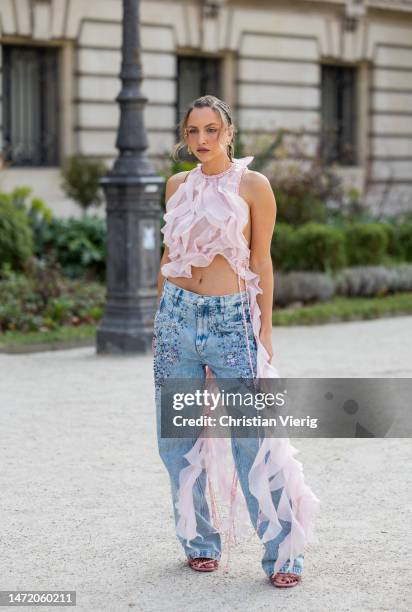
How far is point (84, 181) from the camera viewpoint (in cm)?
2047

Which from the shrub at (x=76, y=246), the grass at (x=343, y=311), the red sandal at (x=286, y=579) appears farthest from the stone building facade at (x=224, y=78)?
the red sandal at (x=286, y=579)

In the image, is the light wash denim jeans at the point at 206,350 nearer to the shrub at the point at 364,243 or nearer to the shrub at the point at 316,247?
the shrub at the point at 316,247

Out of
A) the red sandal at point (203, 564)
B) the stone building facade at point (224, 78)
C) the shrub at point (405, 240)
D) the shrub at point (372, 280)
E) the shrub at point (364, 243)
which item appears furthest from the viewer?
the stone building facade at point (224, 78)

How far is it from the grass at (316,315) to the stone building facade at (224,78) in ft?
14.3

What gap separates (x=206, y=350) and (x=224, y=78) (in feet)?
66.1

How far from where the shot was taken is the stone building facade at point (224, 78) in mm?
21875

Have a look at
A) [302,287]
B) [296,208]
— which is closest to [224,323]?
[302,287]

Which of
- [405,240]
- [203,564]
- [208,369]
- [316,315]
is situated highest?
[208,369]

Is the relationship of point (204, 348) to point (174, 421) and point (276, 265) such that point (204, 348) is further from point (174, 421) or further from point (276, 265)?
point (276, 265)

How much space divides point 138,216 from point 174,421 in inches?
284

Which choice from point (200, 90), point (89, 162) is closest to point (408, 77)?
point (200, 90)

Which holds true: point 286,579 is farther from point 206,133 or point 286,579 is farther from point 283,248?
point 283,248

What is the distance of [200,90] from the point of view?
24.9 m

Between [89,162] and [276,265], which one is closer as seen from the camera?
[276,265]
